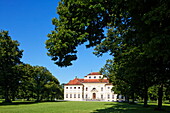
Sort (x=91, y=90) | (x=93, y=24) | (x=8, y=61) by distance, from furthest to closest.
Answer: (x=91, y=90)
(x=8, y=61)
(x=93, y=24)

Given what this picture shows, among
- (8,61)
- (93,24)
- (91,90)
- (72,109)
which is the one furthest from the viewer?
(91,90)

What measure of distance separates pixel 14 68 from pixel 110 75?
2100 centimetres

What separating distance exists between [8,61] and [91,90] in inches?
2011

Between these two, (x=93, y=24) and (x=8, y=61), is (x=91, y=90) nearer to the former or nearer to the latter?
(x=8, y=61)

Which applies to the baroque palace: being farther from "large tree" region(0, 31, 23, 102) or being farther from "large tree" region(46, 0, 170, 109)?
"large tree" region(46, 0, 170, 109)

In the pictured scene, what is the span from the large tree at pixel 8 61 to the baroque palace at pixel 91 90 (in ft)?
154

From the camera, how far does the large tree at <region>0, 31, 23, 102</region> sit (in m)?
38.3

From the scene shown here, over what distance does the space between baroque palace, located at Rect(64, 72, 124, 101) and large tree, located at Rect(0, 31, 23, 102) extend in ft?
154

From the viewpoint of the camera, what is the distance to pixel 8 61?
40.2 metres

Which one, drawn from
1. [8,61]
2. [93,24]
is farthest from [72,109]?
[8,61]

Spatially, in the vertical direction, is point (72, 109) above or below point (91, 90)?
above

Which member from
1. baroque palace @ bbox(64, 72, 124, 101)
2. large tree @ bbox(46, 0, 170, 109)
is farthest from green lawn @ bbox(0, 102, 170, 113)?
baroque palace @ bbox(64, 72, 124, 101)

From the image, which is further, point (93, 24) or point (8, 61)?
point (8, 61)

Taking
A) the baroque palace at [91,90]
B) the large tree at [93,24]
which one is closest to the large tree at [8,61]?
the large tree at [93,24]
